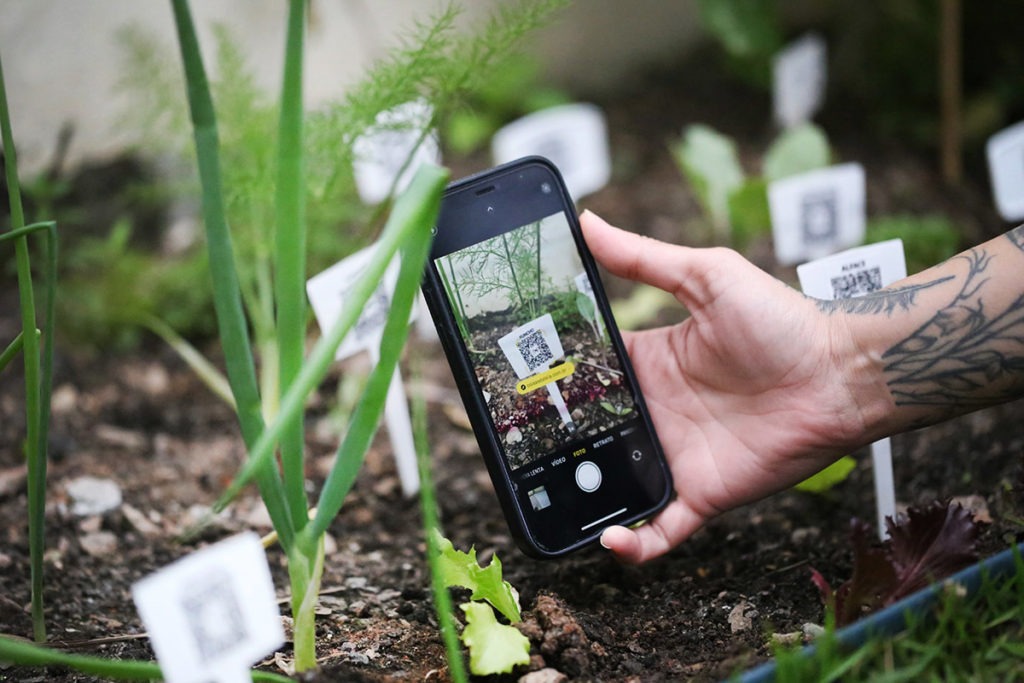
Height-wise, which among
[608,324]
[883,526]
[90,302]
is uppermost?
[90,302]

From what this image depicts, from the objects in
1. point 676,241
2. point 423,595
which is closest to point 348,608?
point 423,595

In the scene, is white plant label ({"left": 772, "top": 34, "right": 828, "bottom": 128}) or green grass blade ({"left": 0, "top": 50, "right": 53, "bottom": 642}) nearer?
green grass blade ({"left": 0, "top": 50, "right": 53, "bottom": 642})

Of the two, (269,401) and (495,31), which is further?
(269,401)

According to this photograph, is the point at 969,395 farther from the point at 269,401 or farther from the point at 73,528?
the point at 73,528

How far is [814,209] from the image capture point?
137cm

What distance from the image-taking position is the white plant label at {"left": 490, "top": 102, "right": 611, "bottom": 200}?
5.44 feet

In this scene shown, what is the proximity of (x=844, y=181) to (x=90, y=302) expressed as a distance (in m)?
1.18

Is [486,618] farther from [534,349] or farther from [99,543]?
[99,543]

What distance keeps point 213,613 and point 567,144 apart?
4.26 feet

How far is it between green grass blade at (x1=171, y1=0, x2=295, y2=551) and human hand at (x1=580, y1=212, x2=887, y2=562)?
35 centimetres

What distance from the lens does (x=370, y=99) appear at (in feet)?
3.32

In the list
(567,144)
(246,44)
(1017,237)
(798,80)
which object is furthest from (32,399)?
(798,80)

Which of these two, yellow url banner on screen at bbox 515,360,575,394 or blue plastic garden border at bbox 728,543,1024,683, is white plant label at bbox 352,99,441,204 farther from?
blue plastic garden border at bbox 728,543,1024,683

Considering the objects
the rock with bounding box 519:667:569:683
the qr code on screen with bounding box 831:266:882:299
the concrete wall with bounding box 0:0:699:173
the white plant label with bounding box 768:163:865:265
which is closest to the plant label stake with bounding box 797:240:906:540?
the qr code on screen with bounding box 831:266:882:299
